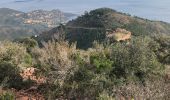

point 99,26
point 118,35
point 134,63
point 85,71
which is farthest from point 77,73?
point 99,26

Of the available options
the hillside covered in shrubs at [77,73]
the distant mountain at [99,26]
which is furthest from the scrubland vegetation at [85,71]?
the distant mountain at [99,26]

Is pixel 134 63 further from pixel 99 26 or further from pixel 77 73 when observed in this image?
pixel 99 26

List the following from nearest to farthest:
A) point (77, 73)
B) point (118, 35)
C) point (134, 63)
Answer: point (77, 73) < point (134, 63) < point (118, 35)

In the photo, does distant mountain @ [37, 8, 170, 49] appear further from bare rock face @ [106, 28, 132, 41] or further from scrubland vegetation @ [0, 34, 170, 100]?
scrubland vegetation @ [0, 34, 170, 100]

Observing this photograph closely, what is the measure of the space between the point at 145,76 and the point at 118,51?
3.71 feet

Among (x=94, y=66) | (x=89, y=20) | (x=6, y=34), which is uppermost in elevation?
(x=94, y=66)

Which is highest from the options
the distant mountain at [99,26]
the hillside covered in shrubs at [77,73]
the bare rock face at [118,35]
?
the hillside covered in shrubs at [77,73]

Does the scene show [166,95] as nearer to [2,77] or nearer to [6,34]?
[2,77]

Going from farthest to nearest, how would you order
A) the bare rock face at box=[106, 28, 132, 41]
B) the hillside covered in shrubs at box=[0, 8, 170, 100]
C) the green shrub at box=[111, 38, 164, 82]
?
the bare rock face at box=[106, 28, 132, 41] → the green shrub at box=[111, 38, 164, 82] → the hillside covered in shrubs at box=[0, 8, 170, 100]

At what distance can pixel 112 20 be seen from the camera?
8881 cm

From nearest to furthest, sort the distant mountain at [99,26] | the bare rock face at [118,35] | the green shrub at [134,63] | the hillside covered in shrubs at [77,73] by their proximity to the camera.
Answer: the hillside covered in shrubs at [77,73], the green shrub at [134,63], the bare rock face at [118,35], the distant mountain at [99,26]

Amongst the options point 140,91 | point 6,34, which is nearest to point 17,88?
point 140,91

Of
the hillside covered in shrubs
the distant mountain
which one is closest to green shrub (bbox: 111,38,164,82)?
the hillside covered in shrubs

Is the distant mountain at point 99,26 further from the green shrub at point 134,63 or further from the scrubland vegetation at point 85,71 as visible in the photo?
the green shrub at point 134,63
